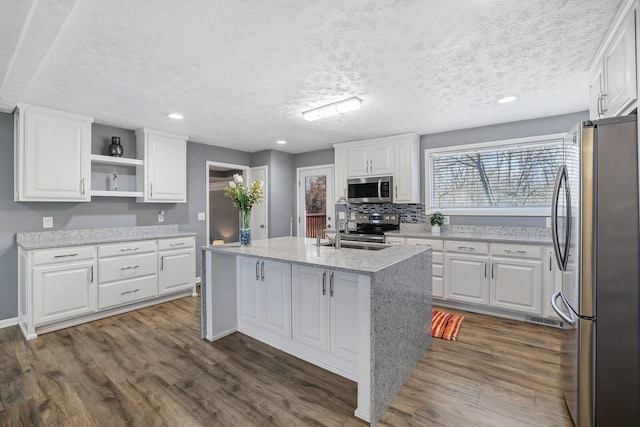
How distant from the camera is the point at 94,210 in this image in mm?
3861

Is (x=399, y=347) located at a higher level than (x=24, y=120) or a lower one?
lower

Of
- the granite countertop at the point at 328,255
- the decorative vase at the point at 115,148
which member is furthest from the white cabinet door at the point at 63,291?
the granite countertop at the point at 328,255

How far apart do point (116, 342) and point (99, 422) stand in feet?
4.04

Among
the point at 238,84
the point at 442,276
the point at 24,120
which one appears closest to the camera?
the point at 238,84

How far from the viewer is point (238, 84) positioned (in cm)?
268

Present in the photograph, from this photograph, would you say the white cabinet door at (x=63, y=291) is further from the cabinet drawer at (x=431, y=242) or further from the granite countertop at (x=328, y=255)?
the cabinet drawer at (x=431, y=242)

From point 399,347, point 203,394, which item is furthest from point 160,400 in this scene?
point 399,347

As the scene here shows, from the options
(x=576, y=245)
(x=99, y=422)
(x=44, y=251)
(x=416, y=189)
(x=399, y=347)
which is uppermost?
(x=416, y=189)

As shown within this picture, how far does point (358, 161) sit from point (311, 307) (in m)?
2.92

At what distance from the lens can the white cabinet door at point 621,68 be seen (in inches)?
63.7

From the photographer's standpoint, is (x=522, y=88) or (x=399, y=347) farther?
(x=522, y=88)

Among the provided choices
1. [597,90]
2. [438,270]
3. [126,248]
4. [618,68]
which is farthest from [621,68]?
[126,248]

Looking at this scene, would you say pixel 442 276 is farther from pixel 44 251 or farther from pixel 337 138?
pixel 44 251

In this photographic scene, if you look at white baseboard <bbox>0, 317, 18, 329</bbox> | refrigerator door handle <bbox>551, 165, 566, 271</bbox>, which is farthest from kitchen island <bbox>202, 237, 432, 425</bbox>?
white baseboard <bbox>0, 317, 18, 329</bbox>
